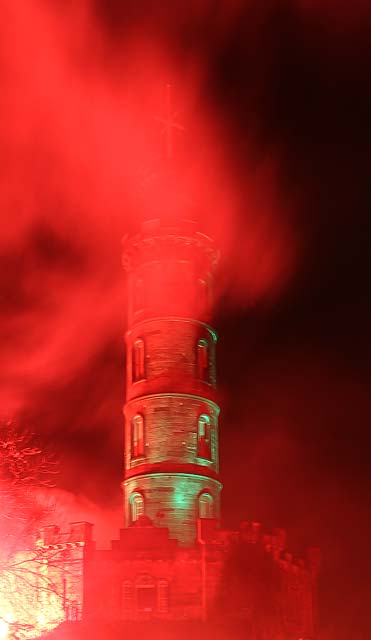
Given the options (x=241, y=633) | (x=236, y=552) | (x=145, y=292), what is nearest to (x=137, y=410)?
(x=145, y=292)

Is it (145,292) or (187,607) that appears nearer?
(187,607)

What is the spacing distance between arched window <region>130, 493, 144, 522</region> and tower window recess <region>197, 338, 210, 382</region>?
5.76 m

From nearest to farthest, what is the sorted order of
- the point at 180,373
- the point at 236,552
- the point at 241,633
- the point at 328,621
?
the point at 241,633 < the point at 236,552 < the point at 180,373 < the point at 328,621

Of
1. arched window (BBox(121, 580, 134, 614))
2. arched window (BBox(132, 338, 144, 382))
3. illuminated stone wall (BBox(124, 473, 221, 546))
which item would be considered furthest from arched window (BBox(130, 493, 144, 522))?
arched window (BBox(132, 338, 144, 382))

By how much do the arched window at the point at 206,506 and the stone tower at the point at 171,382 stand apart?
0.04 metres

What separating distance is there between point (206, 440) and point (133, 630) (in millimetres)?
9495

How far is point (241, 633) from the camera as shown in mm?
35406

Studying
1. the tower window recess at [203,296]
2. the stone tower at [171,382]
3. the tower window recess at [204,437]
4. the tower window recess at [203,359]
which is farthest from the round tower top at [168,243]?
the tower window recess at [204,437]

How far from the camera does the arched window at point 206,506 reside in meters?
41.0

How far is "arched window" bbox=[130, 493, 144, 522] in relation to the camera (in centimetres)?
4122

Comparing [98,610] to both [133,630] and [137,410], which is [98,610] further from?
[137,410]

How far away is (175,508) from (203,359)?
6853 millimetres

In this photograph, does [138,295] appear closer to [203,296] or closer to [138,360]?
[203,296]

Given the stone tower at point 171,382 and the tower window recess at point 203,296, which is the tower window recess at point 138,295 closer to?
the stone tower at point 171,382
